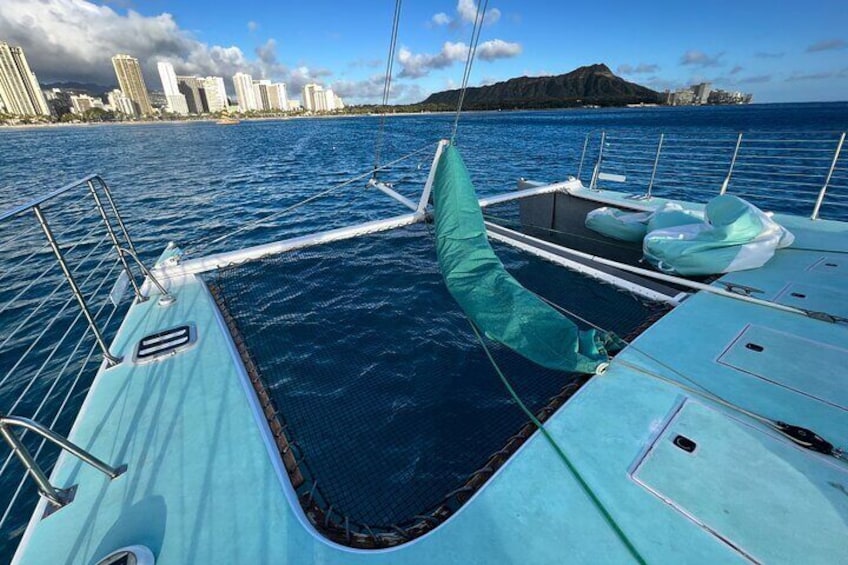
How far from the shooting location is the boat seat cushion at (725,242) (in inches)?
177

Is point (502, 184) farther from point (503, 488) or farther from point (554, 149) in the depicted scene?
point (554, 149)

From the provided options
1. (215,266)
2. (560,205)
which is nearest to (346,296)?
(215,266)

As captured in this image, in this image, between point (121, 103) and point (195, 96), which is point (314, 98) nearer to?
point (195, 96)

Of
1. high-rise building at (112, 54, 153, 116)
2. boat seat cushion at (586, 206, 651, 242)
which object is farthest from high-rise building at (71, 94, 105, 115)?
boat seat cushion at (586, 206, 651, 242)

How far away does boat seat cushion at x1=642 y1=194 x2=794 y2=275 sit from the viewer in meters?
4.49

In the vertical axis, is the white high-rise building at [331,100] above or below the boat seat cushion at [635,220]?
above

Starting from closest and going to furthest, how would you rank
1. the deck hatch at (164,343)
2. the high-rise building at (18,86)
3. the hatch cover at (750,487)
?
the hatch cover at (750,487)
the deck hatch at (164,343)
the high-rise building at (18,86)

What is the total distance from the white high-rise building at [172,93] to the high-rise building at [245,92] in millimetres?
25523

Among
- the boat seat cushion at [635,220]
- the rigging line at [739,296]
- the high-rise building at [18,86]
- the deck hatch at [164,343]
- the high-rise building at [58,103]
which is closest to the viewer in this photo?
the deck hatch at [164,343]

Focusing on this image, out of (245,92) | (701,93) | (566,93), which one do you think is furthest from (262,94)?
(701,93)

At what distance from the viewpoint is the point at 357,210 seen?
12.4m

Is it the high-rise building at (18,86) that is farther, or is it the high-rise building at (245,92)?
the high-rise building at (245,92)

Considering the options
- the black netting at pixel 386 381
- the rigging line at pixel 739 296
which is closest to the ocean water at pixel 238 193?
the black netting at pixel 386 381

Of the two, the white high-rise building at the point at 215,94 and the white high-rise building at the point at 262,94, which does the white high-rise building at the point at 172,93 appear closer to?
the white high-rise building at the point at 215,94
